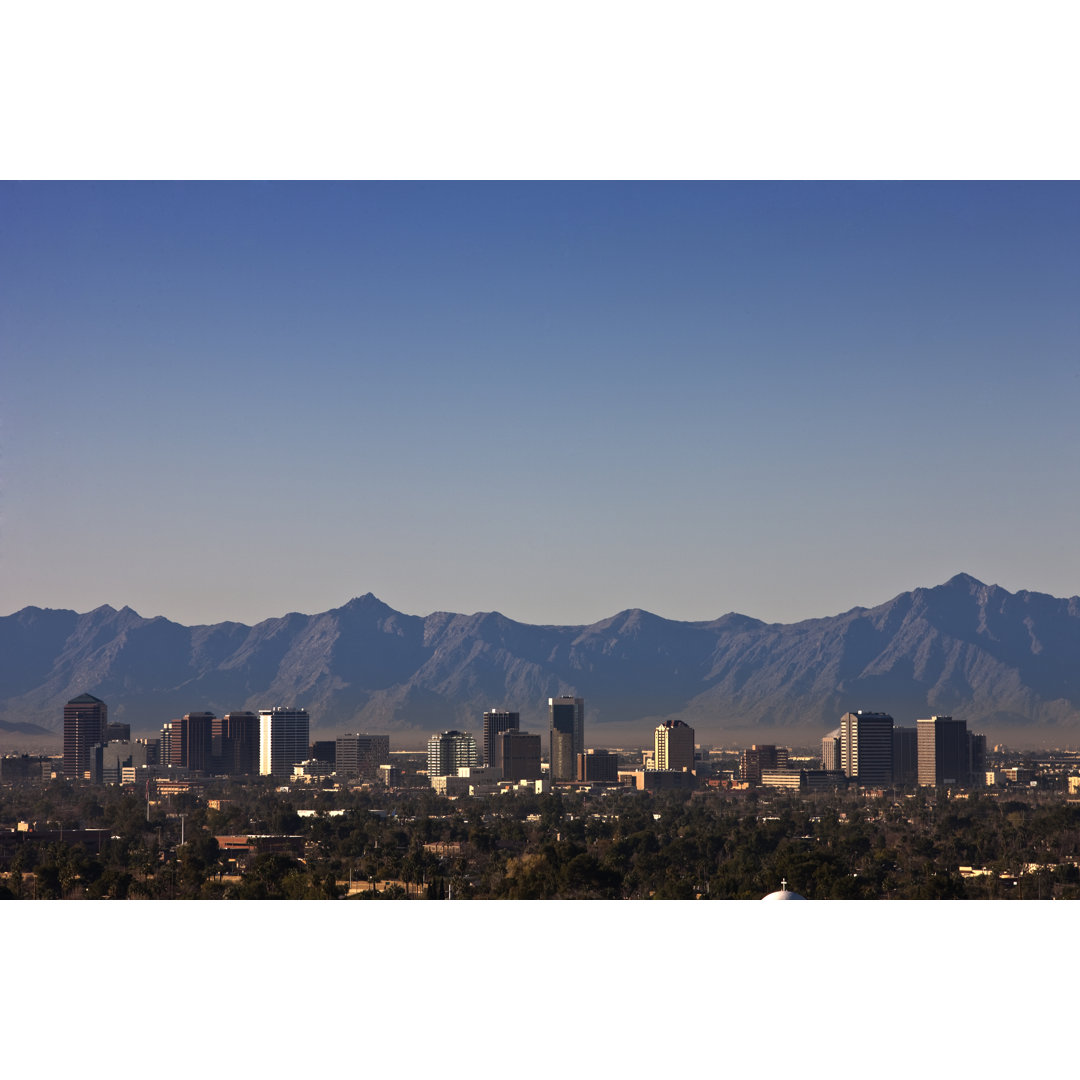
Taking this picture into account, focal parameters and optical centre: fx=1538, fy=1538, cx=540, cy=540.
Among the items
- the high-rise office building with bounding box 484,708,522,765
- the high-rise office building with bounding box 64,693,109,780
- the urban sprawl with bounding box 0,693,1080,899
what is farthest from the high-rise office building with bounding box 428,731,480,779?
the high-rise office building with bounding box 64,693,109,780

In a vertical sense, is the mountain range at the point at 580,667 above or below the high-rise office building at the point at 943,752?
above

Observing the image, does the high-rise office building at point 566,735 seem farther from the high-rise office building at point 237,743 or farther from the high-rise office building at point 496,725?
the high-rise office building at point 237,743

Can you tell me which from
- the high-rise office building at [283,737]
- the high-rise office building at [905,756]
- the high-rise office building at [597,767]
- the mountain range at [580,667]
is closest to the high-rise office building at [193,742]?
the high-rise office building at [283,737]

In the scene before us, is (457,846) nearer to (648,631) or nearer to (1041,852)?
(1041,852)

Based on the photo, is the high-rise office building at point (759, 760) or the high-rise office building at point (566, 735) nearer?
the high-rise office building at point (759, 760)

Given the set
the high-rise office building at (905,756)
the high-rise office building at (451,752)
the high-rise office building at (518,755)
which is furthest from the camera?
the high-rise office building at (518,755)
